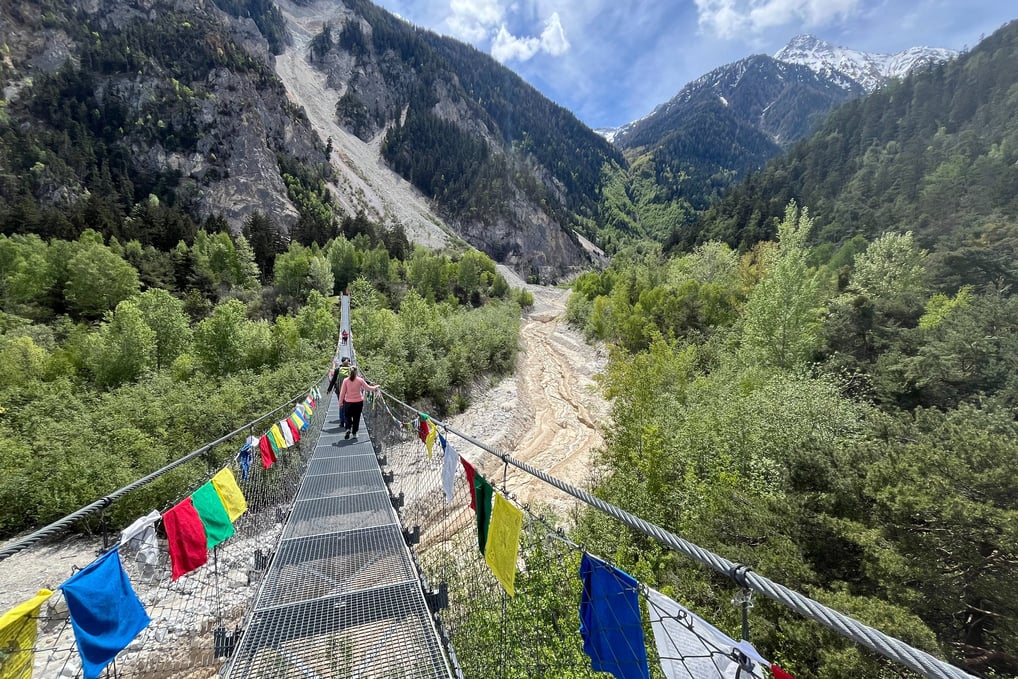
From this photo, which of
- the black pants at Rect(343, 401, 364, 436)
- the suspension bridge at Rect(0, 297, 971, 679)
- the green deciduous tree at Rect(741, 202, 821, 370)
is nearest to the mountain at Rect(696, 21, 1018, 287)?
the green deciduous tree at Rect(741, 202, 821, 370)

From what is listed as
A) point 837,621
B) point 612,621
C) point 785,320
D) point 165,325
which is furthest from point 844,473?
point 165,325

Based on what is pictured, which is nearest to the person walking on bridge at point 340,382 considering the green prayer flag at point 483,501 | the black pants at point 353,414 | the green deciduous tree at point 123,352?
the black pants at point 353,414

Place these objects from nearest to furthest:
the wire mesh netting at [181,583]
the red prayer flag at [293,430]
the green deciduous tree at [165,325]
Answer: the wire mesh netting at [181,583] → the red prayer flag at [293,430] → the green deciduous tree at [165,325]

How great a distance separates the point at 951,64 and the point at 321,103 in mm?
133806

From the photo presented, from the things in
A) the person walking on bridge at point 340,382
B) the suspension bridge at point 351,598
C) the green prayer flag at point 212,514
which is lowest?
the suspension bridge at point 351,598

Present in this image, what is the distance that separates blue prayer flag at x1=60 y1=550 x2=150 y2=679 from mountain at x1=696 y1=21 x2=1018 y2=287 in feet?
119

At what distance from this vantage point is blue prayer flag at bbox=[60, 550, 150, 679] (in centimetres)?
221

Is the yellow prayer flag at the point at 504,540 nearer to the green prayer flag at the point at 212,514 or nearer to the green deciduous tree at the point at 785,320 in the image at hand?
the green prayer flag at the point at 212,514

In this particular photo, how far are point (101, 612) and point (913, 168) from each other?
67559mm

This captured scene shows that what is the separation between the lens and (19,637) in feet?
6.27

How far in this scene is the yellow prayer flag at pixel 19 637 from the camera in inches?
70.6

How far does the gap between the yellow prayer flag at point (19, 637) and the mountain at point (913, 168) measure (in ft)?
119

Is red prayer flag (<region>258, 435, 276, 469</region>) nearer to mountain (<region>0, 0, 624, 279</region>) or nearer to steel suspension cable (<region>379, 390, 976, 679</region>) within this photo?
steel suspension cable (<region>379, 390, 976, 679</region>)

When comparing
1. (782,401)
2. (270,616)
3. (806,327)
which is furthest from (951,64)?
(270,616)
